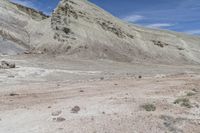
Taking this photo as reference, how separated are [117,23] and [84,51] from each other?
15553 mm

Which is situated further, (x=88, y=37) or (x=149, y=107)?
(x=88, y=37)

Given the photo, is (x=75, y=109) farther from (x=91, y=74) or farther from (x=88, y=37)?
(x=88, y=37)

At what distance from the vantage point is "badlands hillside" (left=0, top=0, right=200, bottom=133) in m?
13.4

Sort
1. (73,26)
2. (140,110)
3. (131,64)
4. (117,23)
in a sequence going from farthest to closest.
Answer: (117,23), (73,26), (131,64), (140,110)

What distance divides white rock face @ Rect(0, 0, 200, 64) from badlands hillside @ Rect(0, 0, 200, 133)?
17cm

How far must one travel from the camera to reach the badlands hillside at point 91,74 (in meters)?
13.4

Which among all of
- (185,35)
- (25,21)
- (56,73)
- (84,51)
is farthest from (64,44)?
(185,35)

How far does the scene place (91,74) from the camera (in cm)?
4438

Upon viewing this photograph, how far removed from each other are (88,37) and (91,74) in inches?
996

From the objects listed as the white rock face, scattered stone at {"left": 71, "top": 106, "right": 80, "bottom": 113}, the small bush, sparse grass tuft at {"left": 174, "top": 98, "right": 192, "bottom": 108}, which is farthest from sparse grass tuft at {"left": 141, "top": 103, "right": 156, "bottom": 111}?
the white rock face

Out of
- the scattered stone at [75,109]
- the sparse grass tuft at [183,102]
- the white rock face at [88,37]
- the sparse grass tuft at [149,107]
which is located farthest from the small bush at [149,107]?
the white rock face at [88,37]

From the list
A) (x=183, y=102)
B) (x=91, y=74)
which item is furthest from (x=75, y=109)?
(x=91, y=74)

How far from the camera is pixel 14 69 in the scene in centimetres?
4128

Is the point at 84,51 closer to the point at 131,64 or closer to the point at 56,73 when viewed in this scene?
the point at 131,64
